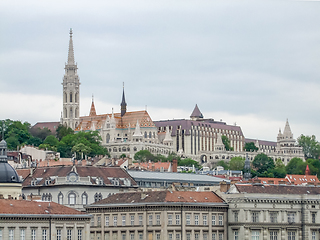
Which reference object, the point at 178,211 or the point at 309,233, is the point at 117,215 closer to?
the point at 178,211

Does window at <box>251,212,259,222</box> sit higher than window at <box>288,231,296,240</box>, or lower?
higher

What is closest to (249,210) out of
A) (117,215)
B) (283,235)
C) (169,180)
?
(283,235)

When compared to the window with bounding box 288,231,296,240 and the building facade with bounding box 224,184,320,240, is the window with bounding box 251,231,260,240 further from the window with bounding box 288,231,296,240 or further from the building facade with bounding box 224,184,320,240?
the window with bounding box 288,231,296,240

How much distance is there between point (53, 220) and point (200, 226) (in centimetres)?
2090

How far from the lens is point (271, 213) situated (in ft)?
402

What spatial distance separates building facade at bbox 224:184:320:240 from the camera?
396ft

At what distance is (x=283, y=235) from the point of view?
122 metres

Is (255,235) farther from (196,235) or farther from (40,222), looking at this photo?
(40,222)

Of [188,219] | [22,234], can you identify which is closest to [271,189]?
[188,219]

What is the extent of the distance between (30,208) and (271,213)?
29942 mm

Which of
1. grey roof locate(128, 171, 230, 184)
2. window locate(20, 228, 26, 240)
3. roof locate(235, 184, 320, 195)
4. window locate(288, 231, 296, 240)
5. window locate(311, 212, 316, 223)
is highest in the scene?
grey roof locate(128, 171, 230, 184)

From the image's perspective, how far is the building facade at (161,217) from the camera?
117250mm

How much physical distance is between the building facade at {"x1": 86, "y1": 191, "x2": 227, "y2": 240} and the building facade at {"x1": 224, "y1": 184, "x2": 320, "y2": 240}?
1.73 m

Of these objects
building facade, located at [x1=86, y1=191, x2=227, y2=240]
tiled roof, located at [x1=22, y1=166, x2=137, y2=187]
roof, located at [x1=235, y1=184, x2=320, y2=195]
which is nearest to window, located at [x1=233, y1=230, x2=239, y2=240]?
building facade, located at [x1=86, y1=191, x2=227, y2=240]
